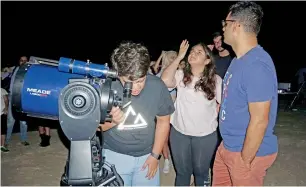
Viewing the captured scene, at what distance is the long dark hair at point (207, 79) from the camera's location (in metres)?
3.23

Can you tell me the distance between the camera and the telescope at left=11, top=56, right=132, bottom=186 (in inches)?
68.7

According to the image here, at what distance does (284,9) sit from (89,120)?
27074mm

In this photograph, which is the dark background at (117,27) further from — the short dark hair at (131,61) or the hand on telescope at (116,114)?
the hand on telescope at (116,114)

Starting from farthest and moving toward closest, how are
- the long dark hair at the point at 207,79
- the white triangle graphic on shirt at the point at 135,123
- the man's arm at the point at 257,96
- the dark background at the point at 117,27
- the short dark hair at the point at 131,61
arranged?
the dark background at the point at 117,27 → the long dark hair at the point at 207,79 → the white triangle graphic on shirt at the point at 135,123 → the short dark hair at the point at 131,61 → the man's arm at the point at 257,96

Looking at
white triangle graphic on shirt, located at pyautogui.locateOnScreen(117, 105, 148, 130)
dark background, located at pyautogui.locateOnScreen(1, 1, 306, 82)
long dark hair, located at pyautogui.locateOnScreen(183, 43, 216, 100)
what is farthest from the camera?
dark background, located at pyautogui.locateOnScreen(1, 1, 306, 82)

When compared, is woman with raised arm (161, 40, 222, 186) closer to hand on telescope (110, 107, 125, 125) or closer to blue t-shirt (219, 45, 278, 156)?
blue t-shirt (219, 45, 278, 156)

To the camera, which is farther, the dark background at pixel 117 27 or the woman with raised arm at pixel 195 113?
the dark background at pixel 117 27

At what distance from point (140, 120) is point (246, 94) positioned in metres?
0.77

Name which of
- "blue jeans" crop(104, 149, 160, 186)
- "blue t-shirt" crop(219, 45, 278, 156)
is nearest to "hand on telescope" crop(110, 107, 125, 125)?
"blue jeans" crop(104, 149, 160, 186)

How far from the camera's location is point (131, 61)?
213cm

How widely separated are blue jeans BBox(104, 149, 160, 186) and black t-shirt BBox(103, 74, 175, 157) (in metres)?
0.04

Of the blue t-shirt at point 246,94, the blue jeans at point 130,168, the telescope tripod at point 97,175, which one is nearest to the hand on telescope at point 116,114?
the telescope tripod at point 97,175

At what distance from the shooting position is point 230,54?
4883 mm

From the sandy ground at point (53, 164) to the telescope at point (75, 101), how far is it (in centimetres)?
246
